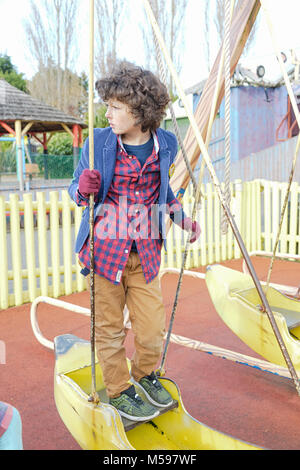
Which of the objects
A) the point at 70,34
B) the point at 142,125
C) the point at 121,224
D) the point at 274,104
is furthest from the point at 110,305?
Answer: the point at 70,34

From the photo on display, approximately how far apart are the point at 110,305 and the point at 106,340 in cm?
15

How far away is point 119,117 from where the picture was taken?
181 centimetres

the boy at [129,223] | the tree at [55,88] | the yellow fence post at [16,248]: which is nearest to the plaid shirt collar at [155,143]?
the boy at [129,223]

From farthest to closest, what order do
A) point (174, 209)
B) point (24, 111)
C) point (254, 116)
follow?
point (24, 111), point (254, 116), point (174, 209)

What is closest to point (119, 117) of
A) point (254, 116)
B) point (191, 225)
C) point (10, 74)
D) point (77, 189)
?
point (77, 189)

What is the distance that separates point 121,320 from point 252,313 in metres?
1.10

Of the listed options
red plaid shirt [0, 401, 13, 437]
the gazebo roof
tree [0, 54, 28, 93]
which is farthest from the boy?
tree [0, 54, 28, 93]

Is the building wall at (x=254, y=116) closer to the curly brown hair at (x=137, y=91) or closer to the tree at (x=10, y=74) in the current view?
the curly brown hair at (x=137, y=91)

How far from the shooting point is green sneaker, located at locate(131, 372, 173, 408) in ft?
6.42

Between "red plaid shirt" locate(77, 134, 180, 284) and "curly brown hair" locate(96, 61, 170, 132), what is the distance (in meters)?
0.14

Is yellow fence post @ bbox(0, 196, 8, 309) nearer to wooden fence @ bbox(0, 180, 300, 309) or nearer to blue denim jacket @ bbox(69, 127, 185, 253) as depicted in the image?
wooden fence @ bbox(0, 180, 300, 309)

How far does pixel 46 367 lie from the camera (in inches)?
122

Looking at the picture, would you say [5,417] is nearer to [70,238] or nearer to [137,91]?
[137,91]
